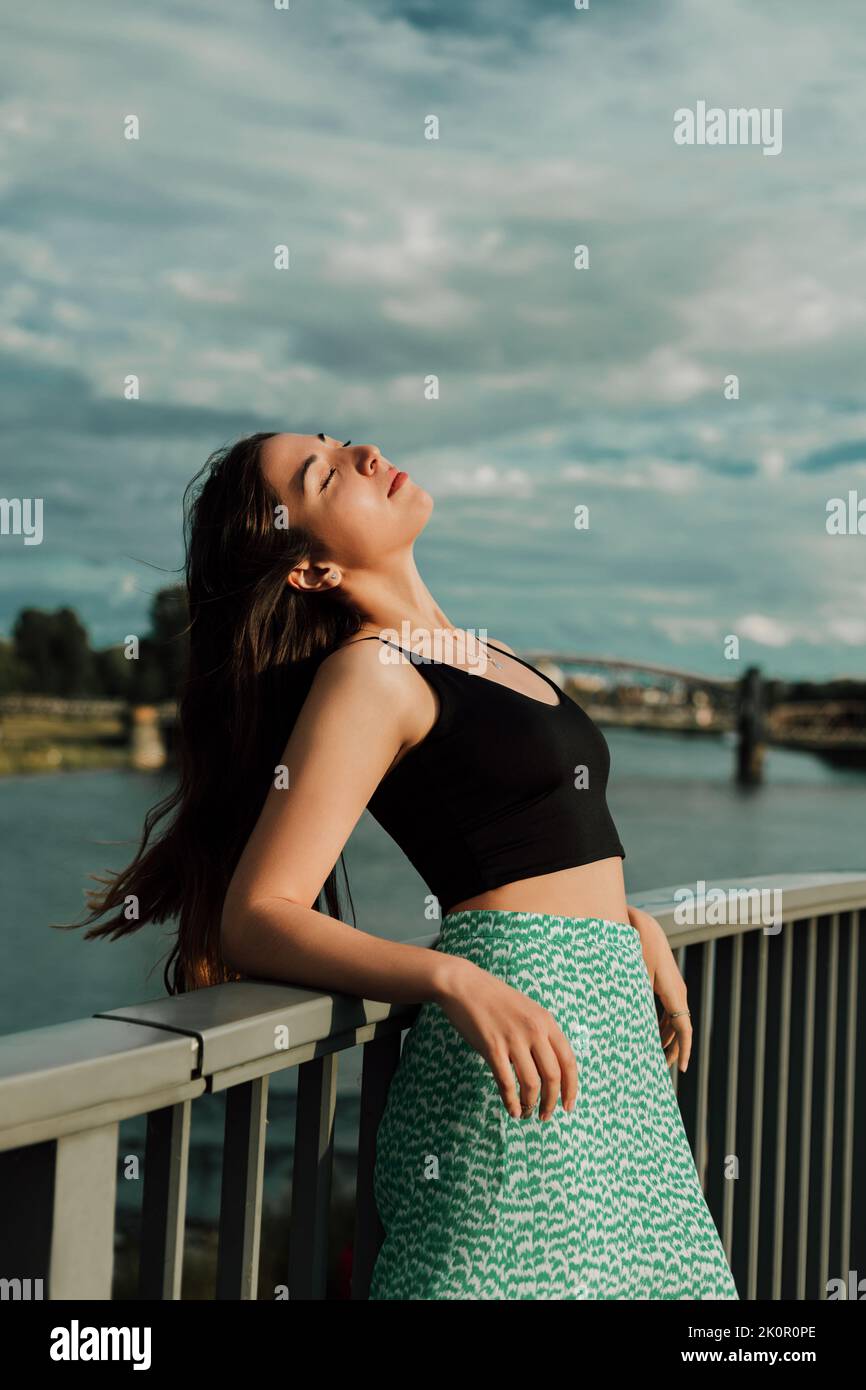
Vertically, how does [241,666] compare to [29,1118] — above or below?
above

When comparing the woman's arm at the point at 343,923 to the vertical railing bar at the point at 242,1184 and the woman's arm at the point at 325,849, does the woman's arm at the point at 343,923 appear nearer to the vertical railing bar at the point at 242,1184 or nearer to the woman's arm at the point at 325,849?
the woman's arm at the point at 325,849

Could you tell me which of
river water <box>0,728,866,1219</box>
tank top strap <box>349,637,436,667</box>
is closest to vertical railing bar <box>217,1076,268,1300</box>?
tank top strap <box>349,637,436,667</box>

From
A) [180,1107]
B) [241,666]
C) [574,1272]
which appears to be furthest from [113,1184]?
[241,666]

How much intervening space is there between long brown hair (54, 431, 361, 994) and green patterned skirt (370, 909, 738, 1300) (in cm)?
32

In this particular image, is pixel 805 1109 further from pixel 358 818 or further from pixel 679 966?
pixel 358 818

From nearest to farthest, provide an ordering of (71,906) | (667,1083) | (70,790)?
1. (667,1083)
2. (71,906)
3. (70,790)

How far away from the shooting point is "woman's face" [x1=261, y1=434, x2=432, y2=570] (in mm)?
1863

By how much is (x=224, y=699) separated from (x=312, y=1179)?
673 mm

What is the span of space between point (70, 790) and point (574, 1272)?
3212 inches

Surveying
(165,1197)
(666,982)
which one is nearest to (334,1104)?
(165,1197)

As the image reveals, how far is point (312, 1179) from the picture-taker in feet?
4.77

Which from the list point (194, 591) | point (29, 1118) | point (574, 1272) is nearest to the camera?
point (29, 1118)

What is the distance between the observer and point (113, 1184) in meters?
1.05
